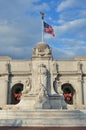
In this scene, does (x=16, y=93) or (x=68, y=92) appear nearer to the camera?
(x=16, y=93)

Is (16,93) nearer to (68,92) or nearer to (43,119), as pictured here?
(68,92)


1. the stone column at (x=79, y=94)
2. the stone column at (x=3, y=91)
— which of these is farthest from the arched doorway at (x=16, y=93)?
the stone column at (x=79, y=94)

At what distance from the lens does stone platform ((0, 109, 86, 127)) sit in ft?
73.1

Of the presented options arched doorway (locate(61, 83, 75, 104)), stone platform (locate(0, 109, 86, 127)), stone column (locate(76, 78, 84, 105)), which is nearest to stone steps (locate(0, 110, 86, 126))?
stone platform (locate(0, 109, 86, 127))

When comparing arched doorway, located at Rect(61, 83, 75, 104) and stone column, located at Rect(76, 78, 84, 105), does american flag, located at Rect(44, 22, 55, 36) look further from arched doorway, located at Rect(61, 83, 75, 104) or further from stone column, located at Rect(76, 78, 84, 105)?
arched doorway, located at Rect(61, 83, 75, 104)

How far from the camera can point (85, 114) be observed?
2391cm

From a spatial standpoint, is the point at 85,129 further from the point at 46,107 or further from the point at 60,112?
the point at 46,107

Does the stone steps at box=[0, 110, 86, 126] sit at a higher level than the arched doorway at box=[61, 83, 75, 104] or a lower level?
lower

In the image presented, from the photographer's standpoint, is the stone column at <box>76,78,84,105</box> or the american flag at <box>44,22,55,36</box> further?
the stone column at <box>76,78,84,105</box>

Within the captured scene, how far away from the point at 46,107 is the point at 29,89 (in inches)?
176

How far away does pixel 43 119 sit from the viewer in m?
22.8

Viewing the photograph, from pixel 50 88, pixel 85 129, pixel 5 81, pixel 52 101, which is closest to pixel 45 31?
pixel 50 88

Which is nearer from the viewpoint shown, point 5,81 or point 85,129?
point 85,129

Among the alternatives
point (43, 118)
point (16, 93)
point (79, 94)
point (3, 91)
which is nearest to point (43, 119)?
point (43, 118)
